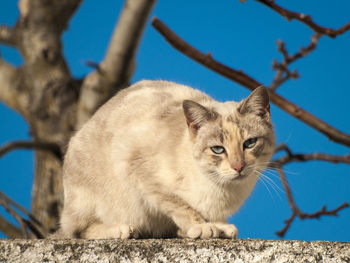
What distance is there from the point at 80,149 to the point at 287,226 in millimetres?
1464

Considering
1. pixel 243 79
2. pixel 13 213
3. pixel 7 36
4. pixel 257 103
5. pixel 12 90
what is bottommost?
pixel 13 213

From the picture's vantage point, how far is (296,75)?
3.03 m

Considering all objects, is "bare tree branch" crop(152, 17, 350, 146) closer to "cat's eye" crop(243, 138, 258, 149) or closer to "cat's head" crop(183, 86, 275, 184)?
"cat's head" crop(183, 86, 275, 184)

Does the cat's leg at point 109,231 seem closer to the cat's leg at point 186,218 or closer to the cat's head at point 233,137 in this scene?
the cat's leg at point 186,218

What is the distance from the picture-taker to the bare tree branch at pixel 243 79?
208 centimetres

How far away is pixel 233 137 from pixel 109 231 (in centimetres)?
71

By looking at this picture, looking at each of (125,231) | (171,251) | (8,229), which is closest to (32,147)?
(8,229)

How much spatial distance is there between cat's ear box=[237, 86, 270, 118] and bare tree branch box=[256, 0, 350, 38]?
31 centimetres

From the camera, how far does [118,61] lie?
12.7ft

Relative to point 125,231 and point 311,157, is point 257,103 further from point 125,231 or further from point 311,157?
point 311,157

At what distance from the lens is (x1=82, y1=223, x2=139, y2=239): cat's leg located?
82.0 inches

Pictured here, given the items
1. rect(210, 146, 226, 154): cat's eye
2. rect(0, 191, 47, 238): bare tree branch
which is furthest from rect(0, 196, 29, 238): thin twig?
rect(210, 146, 226, 154): cat's eye

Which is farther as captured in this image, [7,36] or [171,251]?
[7,36]

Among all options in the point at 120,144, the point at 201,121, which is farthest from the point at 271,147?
the point at 120,144
